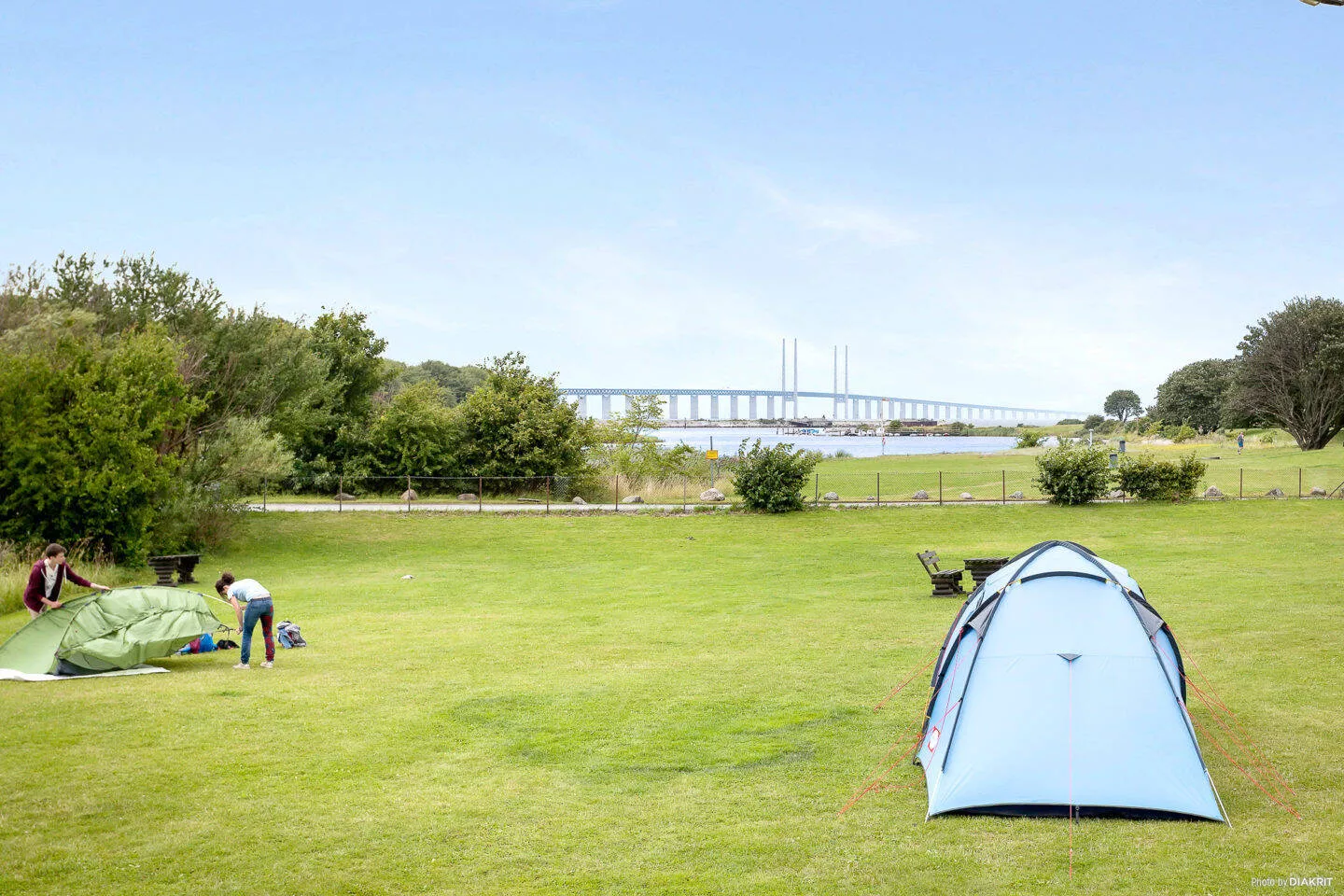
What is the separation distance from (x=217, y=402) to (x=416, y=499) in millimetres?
10592

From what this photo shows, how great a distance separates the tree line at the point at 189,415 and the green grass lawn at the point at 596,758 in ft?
22.3

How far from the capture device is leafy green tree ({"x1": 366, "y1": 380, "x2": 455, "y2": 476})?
4512cm

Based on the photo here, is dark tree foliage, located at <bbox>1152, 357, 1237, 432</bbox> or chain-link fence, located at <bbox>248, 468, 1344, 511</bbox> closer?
chain-link fence, located at <bbox>248, 468, 1344, 511</bbox>

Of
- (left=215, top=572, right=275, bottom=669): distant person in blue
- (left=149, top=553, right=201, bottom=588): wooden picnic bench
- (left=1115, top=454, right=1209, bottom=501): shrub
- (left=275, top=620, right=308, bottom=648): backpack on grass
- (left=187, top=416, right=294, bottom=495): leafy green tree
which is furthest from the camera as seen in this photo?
(left=1115, top=454, right=1209, bottom=501): shrub

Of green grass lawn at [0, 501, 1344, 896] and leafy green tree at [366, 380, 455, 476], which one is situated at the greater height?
leafy green tree at [366, 380, 455, 476]

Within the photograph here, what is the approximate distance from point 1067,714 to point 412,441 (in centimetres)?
3884

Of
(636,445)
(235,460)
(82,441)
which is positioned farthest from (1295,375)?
(82,441)

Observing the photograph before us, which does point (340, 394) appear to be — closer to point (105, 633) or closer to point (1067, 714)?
point (105, 633)

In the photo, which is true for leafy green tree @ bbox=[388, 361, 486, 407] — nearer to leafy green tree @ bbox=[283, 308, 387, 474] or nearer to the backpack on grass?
leafy green tree @ bbox=[283, 308, 387, 474]

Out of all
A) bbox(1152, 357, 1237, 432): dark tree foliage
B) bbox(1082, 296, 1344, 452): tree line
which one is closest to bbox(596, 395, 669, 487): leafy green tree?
bbox(1082, 296, 1344, 452): tree line

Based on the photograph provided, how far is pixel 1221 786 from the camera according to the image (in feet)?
31.7

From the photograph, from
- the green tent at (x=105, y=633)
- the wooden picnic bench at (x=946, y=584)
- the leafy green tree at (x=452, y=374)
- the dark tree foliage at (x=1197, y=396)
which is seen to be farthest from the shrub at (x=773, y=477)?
the leafy green tree at (x=452, y=374)

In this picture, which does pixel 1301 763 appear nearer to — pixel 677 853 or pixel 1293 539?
pixel 677 853

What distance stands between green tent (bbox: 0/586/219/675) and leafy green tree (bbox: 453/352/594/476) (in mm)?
30384
